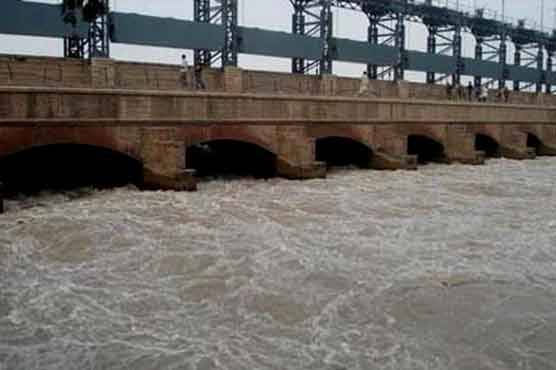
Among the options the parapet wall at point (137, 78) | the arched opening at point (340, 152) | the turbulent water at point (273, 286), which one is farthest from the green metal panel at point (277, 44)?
the turbulent water at point (273, 286)

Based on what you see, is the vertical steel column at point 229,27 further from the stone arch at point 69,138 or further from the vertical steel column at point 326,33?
the stone arch at point 69,138

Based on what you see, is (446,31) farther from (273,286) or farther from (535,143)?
(273,286)

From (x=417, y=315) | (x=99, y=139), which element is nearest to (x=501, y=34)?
(x=99, y=139)

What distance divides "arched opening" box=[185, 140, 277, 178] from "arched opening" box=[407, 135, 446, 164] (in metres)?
9.30

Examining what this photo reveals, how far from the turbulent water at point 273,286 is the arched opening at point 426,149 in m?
12.5

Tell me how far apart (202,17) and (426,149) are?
12.7 m

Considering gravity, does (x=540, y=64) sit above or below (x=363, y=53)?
above

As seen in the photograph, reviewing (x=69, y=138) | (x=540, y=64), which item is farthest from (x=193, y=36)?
(x=540, y=64)

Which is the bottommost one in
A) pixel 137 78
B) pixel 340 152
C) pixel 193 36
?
pixel 340 152

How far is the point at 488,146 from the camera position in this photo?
3070 cm

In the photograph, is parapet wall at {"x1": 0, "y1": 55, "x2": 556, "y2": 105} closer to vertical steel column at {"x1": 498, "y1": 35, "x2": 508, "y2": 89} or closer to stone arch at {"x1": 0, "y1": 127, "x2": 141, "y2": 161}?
stone arch at {"x1": 0, "y1": 127, "x2": 141, "y2": 161}

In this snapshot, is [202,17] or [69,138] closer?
[69,138]

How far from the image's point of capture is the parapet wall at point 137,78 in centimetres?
1688

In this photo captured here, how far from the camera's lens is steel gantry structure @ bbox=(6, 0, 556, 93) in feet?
72.8
